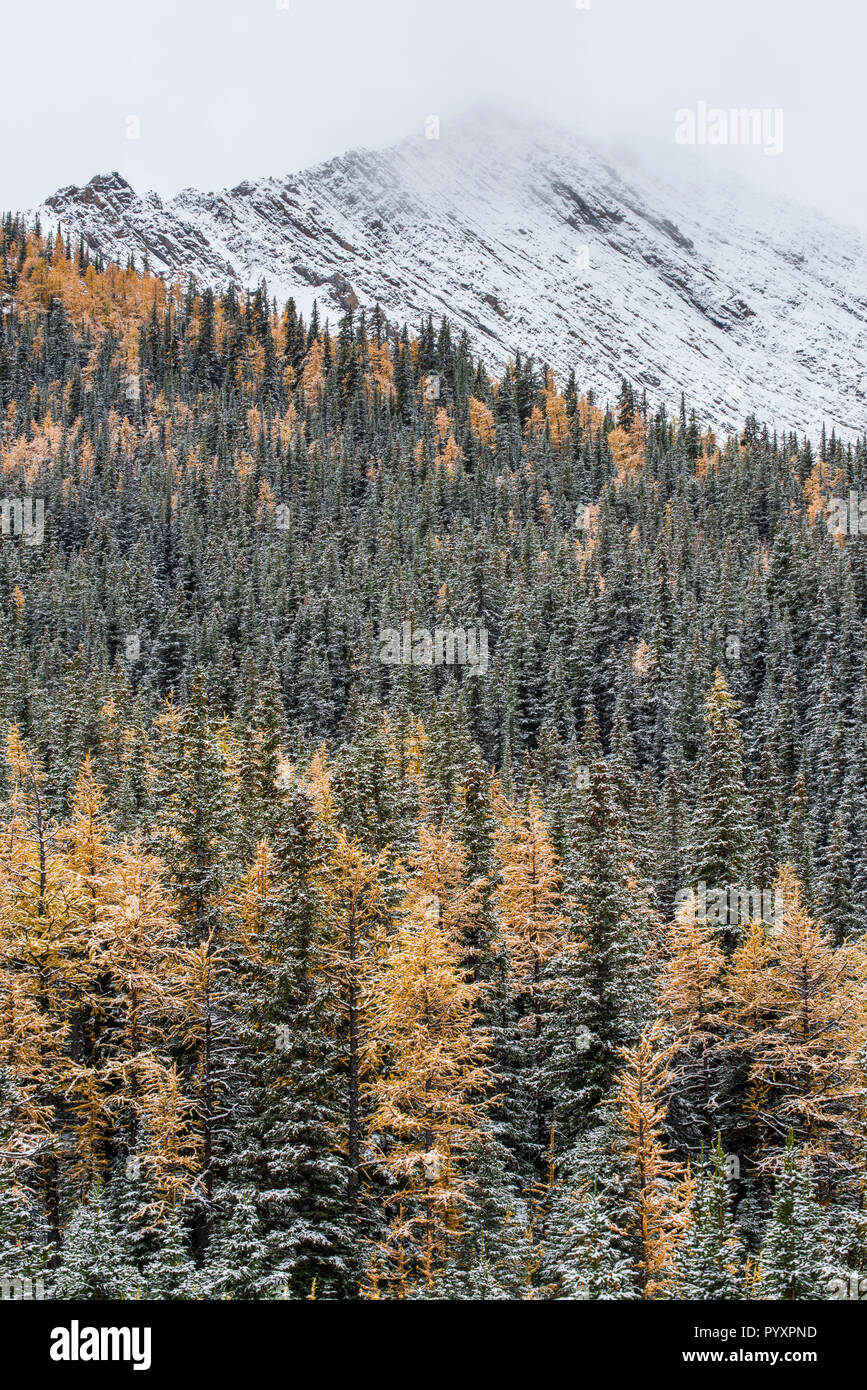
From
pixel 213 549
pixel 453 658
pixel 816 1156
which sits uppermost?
pixel 213 549

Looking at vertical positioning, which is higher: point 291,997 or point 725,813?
point 725,813

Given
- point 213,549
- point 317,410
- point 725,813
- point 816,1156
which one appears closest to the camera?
point 816,1156

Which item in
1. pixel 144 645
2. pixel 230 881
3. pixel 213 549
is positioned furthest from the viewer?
pixel 213 549

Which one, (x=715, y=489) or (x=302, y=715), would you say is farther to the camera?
(x=715, y=489)

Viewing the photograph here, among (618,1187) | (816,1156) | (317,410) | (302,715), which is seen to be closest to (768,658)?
(302,715)

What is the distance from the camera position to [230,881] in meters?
33.0

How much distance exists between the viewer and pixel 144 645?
385ft

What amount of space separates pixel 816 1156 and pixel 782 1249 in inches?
420

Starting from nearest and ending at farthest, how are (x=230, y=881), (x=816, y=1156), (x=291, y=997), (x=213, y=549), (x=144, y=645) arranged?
(x=291, y=997), (x=816, y=1156), (x=230, y=881), (x=144, y=645), (x=213, y=549)

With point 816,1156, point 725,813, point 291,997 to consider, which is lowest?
point 816,1156

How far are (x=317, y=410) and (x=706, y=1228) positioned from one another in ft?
602

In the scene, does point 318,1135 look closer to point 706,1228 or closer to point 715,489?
point 706,1228

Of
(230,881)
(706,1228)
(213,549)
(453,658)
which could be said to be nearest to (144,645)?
(213,549)

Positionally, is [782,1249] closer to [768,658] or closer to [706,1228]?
[706,1228]
